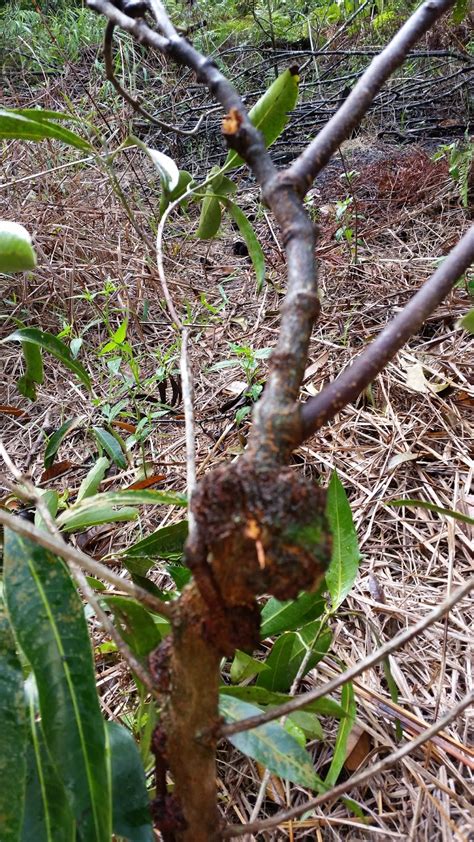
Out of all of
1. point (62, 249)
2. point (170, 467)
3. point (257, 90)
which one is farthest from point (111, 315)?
point (257, 90)

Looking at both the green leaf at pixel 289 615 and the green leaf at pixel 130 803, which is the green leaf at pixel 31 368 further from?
the green leaf at pixel 130 803

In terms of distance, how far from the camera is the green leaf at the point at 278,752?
545mm

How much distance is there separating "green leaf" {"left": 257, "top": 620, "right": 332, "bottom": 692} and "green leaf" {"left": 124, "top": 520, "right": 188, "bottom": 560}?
180 millimetres

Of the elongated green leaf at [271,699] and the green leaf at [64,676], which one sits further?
the elongated green leaf at [271,699]

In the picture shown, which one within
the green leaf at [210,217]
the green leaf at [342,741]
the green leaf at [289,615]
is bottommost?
the green leaf at [342,741]

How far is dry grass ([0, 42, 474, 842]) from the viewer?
31.2 inches

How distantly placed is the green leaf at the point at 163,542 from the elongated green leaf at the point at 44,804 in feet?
0.95

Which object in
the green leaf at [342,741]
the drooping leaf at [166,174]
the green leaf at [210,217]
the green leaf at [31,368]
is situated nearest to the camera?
the green leaf at [342,741]

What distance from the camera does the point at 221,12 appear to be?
459 cm

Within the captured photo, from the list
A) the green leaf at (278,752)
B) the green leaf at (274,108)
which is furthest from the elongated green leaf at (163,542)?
the green leaf at (274,108)

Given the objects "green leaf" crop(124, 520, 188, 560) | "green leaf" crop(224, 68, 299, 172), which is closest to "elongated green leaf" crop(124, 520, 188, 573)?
"green leaf" crop(124, 520, 188, 560)

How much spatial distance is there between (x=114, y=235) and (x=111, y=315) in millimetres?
486

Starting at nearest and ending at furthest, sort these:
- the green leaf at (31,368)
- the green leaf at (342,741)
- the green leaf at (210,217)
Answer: the green leaf at (342,741)
the green leaf at (210,217)
the green leaf at (31,368)

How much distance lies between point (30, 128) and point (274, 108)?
1.09ft
